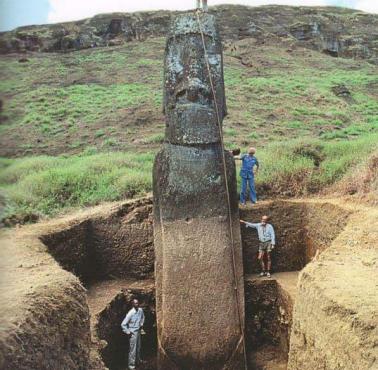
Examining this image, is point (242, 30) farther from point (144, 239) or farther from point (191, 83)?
point (191, 83)

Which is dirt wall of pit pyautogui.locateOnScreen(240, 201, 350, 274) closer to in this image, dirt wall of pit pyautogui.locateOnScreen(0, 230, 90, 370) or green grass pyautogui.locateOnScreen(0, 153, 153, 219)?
green grass pyautogui.locateOnScreen(0, 153, 153, 219)

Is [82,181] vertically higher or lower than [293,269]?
higher

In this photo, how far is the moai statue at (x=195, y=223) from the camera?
7.96 meters

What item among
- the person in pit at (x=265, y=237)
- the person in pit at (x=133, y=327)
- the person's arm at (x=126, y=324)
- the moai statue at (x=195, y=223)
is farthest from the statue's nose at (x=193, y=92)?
the person's arm at (x=126, y=324)

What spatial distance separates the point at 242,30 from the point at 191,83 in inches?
1130

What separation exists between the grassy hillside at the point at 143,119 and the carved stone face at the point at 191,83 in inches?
91.1

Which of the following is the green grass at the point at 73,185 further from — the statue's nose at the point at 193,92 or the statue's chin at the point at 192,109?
the statue's nose at the point at 193,92

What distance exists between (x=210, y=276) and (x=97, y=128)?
13514mm

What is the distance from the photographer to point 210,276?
8055 mm

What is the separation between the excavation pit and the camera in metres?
9.02

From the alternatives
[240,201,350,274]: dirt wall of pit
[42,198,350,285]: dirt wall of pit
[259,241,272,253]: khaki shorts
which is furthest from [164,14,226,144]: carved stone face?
[240,201,350,274]: dirt wall of pit

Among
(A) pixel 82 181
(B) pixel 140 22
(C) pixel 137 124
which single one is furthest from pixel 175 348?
(B) pixel 140 22

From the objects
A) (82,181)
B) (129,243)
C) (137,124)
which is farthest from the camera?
(137,124)

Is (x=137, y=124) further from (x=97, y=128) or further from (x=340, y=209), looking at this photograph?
(x=340, y=209)
